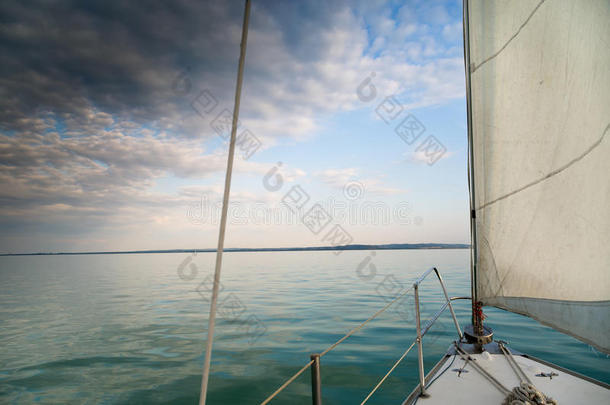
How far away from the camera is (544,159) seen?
9.70 feet

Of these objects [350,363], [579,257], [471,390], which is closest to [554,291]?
[579,257]

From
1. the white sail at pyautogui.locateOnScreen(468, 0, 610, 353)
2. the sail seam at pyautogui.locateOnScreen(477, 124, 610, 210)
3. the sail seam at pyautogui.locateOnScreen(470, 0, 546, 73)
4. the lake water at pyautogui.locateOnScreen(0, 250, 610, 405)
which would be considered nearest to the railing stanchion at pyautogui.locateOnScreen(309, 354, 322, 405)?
the white sail at pyautogui.locateOnScreen(468, 0, 610, 353)

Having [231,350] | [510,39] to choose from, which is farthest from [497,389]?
[231,350]

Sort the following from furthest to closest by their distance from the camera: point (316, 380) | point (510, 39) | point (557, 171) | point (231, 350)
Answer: point (231, 350)
point (510, 39)
point (557, 171)
point (316, 380)

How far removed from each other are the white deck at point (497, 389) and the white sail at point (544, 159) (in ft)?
1.79

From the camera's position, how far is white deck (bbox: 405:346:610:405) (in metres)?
2.64

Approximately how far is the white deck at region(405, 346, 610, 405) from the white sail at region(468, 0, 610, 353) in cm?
54

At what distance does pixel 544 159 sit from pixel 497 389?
2172 millimetres

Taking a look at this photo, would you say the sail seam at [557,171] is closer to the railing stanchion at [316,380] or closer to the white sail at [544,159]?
the white sail at [544,159]

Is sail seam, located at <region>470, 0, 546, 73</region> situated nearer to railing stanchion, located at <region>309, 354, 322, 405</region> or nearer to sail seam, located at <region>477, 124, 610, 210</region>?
sail seam, located at <region>477, 124, 610, 210</region>

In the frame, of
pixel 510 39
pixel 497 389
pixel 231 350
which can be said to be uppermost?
pixel 510 39

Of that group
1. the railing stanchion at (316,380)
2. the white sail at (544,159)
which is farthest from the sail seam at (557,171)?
the railing stanchion at (316,380)

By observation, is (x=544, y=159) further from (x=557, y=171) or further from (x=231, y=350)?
(x=231, y=350)

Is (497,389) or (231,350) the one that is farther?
(231,350)
